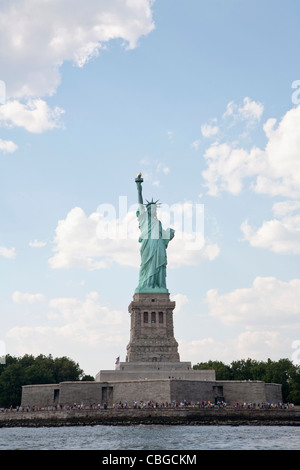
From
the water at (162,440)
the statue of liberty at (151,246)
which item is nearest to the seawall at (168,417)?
the water at (162,440)

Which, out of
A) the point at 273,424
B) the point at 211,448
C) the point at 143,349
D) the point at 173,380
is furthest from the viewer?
the point at 143,349

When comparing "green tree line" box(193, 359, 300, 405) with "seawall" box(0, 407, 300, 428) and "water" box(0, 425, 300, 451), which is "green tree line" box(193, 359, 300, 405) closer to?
"seawall" box(0, 407, 300, 428)

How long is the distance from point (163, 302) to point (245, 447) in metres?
38.0

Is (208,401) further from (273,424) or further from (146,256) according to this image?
(146,256)

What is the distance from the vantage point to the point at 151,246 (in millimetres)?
72375

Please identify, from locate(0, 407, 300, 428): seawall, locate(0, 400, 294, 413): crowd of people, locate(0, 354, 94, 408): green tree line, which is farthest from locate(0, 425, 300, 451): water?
locate(0, 354, 94, 408): green tree line

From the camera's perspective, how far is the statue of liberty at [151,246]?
7125 centimetres

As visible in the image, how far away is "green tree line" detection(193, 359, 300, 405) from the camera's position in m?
72.9

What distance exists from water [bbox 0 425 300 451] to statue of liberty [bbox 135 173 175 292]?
1120 inches

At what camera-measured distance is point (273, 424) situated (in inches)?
2025

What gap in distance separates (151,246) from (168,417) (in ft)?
84.1

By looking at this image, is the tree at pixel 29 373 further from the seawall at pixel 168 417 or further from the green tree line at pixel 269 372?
the green tree line at pixel 269 372

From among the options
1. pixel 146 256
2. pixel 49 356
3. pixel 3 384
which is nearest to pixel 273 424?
pixel 146 256
